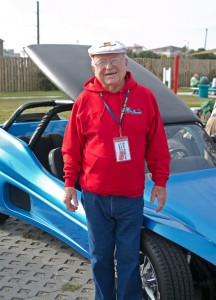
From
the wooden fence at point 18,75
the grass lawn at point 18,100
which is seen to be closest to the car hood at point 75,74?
the grass lawn at point 18,100

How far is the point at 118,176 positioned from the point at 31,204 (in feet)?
4.84

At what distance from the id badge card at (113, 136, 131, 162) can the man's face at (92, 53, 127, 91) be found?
28cm

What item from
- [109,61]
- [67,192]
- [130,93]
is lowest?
[67,192]

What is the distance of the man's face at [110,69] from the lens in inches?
88.5

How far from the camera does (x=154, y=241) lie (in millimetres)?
2520

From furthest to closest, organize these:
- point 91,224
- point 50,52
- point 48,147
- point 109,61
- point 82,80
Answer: point 48,147 < point 50,52 < point 82,80 < point 91,224 < point 109,61

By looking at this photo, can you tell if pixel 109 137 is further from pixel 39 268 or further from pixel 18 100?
pixel 18 100

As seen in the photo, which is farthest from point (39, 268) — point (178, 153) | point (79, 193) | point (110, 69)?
point (110, 69)

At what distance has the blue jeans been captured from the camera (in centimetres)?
235

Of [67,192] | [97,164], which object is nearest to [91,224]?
[67,192]

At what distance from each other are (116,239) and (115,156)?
0.52 m

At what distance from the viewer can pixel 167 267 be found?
2.44 m

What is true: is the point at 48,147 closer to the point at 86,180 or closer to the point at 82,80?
the point at 82,80

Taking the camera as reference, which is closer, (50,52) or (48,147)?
(50,52)
